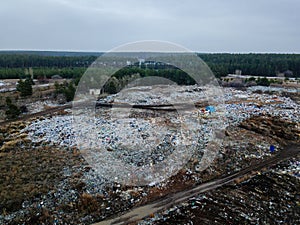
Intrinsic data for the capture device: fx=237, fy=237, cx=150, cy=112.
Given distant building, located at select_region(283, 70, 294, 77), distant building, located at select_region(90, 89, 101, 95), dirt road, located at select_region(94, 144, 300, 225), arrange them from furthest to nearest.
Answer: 1. distant building, located at select_region(283, 70, 294, 77)
2. distant building, located at select_region(90, 89, 101, 95)
3. dirt road, located at select_region(94, 144, 300, 225)

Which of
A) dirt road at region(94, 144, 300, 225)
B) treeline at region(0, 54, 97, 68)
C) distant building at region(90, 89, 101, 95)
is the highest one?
treeline at region(0, 54, 97, 68)

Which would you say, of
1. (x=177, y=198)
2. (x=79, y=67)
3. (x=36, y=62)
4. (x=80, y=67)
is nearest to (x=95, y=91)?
(x=177, y=198)

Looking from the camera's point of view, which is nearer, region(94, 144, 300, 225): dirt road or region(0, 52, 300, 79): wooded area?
region(94, 144, 300, 225): dirt road

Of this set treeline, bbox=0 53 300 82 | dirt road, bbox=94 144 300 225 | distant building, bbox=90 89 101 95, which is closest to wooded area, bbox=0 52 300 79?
treeline, bbox=0 53 300 82

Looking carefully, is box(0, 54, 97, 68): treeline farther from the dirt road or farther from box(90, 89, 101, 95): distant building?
the dirt road

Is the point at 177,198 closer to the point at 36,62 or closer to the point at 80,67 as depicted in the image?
the point at 80,67

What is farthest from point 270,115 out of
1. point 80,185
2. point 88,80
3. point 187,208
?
point 88,80

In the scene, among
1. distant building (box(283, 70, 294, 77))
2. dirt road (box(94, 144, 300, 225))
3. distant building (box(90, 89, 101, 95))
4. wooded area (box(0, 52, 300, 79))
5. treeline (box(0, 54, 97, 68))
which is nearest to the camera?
dirt road (box(94, 144, 300, 225))

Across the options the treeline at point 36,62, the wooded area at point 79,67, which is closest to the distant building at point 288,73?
the wooded area at point 79,67

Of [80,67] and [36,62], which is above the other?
[36,62]

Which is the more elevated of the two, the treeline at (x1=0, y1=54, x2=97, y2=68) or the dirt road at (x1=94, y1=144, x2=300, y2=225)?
the treeline at (x1=0, y1=54, x2=97, y2=68)

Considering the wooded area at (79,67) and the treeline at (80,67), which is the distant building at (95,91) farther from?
the treeline at (80,67)

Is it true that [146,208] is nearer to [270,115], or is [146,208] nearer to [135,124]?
[135,124]
